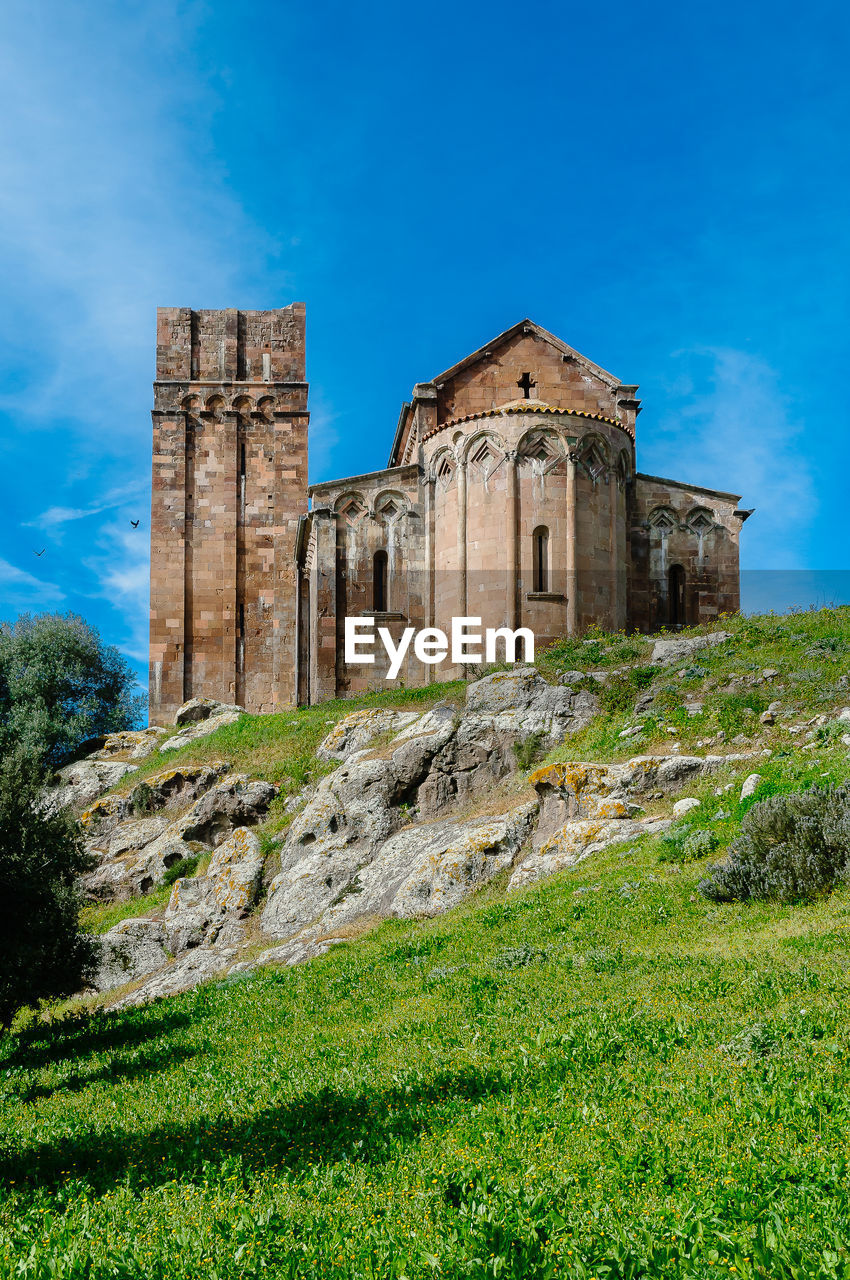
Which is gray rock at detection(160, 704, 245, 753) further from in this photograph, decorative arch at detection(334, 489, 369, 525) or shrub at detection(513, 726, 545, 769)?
shrub at detection(513, 726, 545, 769)

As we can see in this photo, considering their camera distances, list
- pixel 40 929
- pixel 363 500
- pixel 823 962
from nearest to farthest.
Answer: pixel 823 962 < pixel 40 929 < pixel 363 500

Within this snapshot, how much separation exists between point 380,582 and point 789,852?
822 inches

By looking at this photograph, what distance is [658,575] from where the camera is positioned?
1249 inches

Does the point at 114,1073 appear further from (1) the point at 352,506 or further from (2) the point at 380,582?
(1) the point at 352,506

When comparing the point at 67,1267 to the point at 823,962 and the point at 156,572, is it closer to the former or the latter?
the point at 823,962

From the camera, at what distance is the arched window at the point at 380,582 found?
101 ft

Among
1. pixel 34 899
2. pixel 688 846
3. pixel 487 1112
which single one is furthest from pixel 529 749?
pixel 487 1112

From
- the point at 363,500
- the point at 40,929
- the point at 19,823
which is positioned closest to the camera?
the point at 40,929

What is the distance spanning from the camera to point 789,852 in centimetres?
1133

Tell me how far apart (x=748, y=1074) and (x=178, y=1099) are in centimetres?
505

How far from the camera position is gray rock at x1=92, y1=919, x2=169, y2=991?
67.3 ft

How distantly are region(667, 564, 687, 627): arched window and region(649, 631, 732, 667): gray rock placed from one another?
777 centimetres

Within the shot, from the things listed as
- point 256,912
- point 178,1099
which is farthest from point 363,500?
point 178,1099

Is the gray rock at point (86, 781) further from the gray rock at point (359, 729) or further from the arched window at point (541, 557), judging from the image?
the arched window at point (541, 557)
